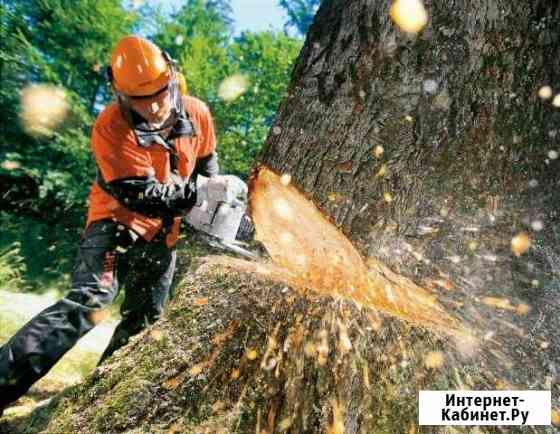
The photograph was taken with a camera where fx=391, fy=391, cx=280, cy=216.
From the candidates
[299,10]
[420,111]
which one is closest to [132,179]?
[420,111]

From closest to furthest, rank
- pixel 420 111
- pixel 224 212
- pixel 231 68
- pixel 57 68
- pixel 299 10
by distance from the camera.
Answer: pixel 420 111 → pixel 224 212 → pixel 57 68 → pixel 231 68 → pixel 299 10

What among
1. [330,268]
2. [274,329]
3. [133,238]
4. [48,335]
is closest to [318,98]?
[330,268]

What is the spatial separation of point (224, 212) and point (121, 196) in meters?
0.65

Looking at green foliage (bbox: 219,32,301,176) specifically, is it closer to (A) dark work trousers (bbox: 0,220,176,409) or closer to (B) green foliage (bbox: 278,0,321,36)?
(B) green foliage (bbox: 278,0,321,36)

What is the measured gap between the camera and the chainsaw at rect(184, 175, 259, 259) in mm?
2066

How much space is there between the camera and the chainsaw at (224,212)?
207cm

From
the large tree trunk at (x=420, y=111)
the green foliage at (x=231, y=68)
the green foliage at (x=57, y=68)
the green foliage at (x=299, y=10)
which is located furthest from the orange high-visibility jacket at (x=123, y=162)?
the green foliage at (x=299, y=10)

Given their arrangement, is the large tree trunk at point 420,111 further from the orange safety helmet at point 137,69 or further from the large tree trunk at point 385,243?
the orange safety helmet at point 137,69

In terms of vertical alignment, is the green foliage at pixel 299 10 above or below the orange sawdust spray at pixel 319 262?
above

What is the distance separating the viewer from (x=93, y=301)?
2.13 meters

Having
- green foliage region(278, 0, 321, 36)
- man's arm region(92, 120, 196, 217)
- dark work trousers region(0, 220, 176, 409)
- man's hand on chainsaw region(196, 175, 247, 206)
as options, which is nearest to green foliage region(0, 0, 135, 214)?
green foliage region(278, 0, 321, 36)

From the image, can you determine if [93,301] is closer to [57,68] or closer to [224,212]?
[224,212]

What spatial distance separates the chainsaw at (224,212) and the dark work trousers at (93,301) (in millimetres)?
527

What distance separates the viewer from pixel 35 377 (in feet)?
6.40
